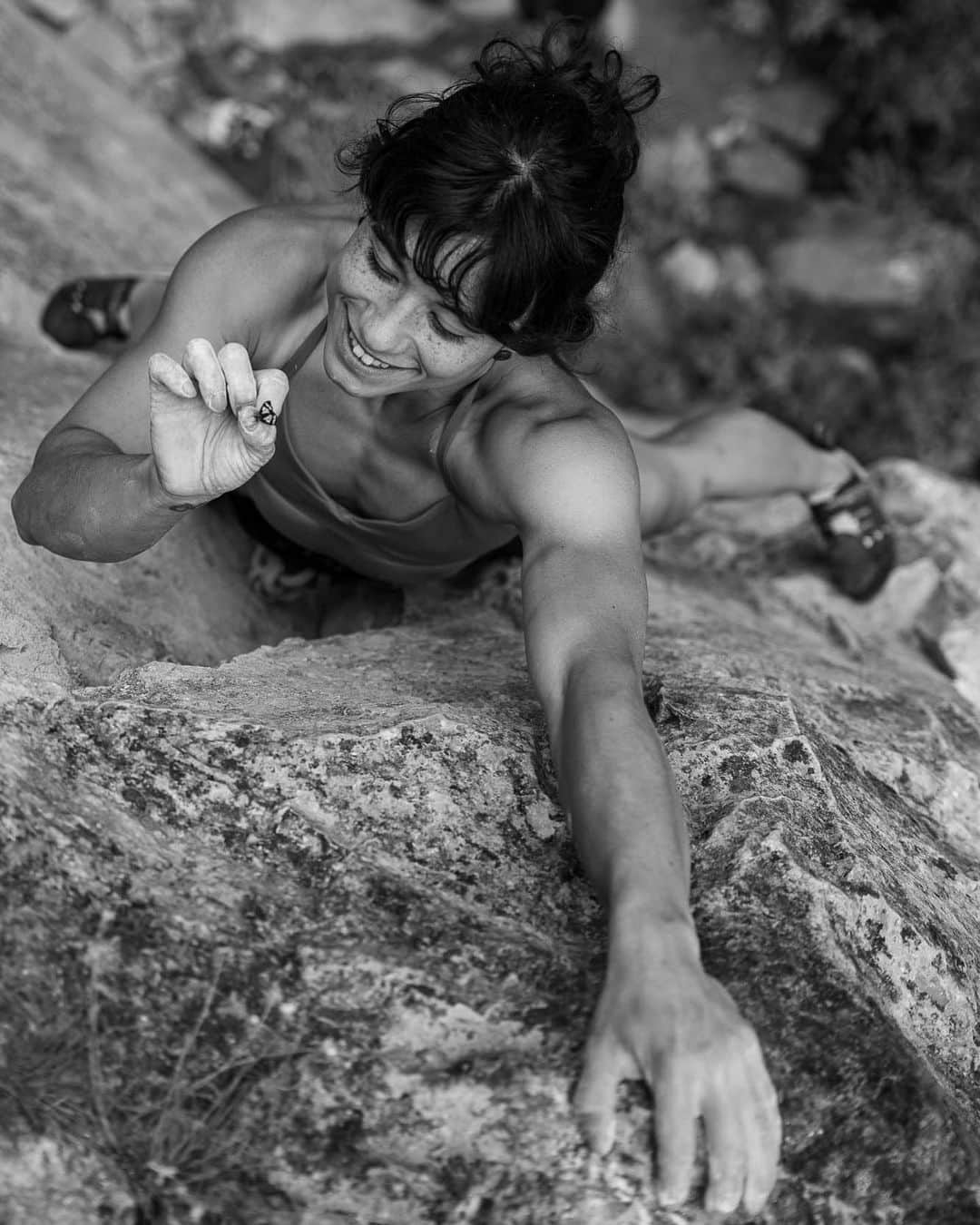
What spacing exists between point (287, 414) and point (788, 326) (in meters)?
3.87

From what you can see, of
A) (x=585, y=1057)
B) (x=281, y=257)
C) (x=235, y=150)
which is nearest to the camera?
(x=585, y=1057)

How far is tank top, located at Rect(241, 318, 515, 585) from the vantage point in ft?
8.47

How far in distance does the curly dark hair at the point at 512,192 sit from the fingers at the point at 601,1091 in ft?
3.56

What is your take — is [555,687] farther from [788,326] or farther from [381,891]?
[788,326]

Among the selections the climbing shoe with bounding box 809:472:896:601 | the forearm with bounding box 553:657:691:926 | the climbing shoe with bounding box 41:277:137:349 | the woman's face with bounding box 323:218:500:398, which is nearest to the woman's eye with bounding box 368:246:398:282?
the woman's face with bounding box 323:218:500:398

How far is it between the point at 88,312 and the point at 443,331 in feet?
5.51

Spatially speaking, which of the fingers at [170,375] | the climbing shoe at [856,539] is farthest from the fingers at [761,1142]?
the climbing shoe at [856,539]

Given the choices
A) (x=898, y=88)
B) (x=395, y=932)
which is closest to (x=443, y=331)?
(x=395, y=932)

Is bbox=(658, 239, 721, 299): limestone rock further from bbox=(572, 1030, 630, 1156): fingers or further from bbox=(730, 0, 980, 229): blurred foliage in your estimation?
bbox=(572, 1030, 630, 1156): fingers

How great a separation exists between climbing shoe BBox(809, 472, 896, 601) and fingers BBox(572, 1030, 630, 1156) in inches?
85.5

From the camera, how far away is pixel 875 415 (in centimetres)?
565

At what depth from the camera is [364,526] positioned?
2.67 meters

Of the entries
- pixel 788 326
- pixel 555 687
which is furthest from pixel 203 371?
pixel 788 326

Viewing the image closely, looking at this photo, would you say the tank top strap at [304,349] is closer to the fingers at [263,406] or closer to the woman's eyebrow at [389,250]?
the woman's eyebrow at [389,250]
